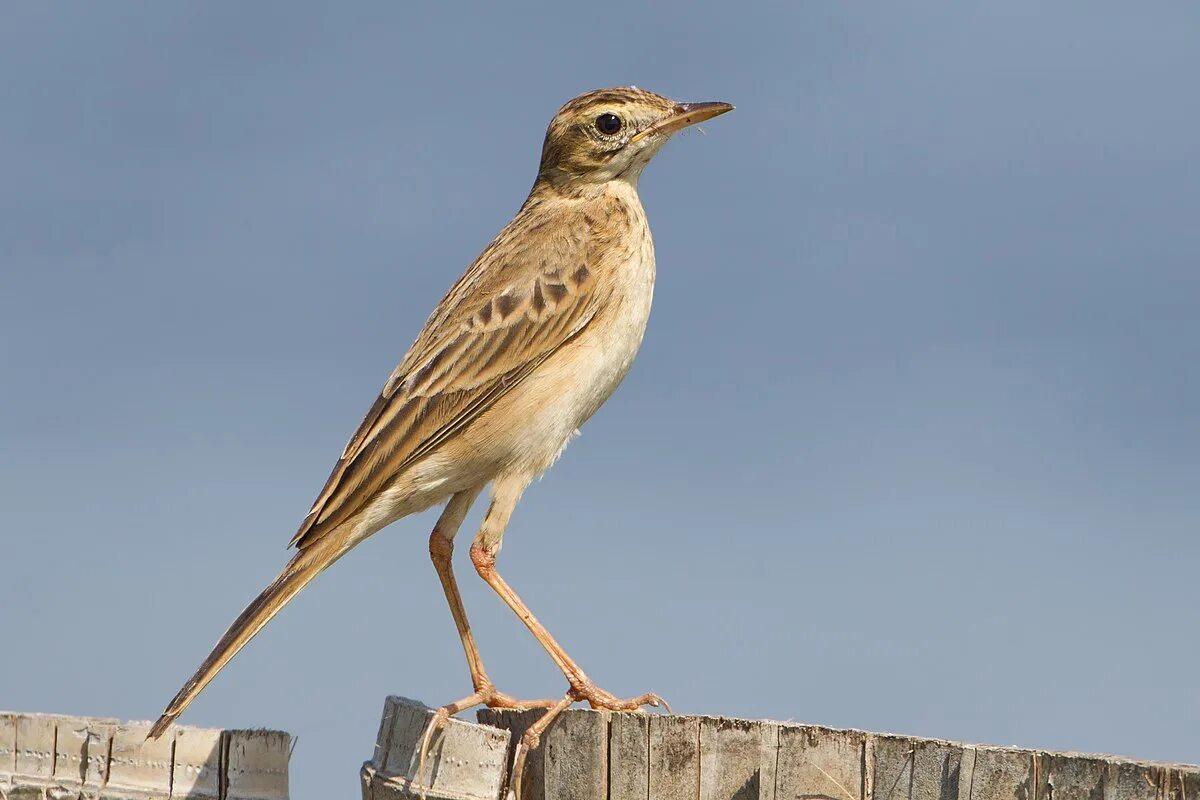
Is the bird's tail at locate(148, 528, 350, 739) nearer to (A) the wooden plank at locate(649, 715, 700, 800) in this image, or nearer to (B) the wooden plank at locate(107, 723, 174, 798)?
(B) the wooden plank at locate(107, 723, 174, 798)

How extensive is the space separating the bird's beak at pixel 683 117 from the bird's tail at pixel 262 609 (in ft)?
12.0

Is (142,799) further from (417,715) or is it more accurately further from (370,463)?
(370,463)

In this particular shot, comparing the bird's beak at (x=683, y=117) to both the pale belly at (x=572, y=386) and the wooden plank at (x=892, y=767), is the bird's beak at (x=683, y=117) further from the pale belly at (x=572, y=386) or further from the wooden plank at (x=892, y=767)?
the wooden plank at (x=892, y=767)

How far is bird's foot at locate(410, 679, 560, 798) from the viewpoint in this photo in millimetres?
6508

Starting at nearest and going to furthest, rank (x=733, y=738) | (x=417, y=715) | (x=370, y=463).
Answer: (x=733, y=738) → (x=417, y=715) → (x=370, y=463)

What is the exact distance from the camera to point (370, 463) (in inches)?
330

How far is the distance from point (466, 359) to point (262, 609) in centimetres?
204

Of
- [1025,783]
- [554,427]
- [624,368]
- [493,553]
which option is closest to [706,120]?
→ [624,368]

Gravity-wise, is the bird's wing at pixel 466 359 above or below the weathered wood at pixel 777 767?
above

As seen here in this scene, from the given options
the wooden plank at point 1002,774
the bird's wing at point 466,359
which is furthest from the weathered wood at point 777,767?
the bird's wing at point 466,359

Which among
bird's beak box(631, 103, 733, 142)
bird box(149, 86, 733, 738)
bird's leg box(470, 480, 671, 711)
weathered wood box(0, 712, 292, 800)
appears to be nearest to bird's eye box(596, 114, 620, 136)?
bird's beak box(631, 103, 733, 142)

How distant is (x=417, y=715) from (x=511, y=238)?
3899mm

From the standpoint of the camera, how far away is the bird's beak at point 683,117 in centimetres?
969

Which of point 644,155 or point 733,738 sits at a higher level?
point 644,155
